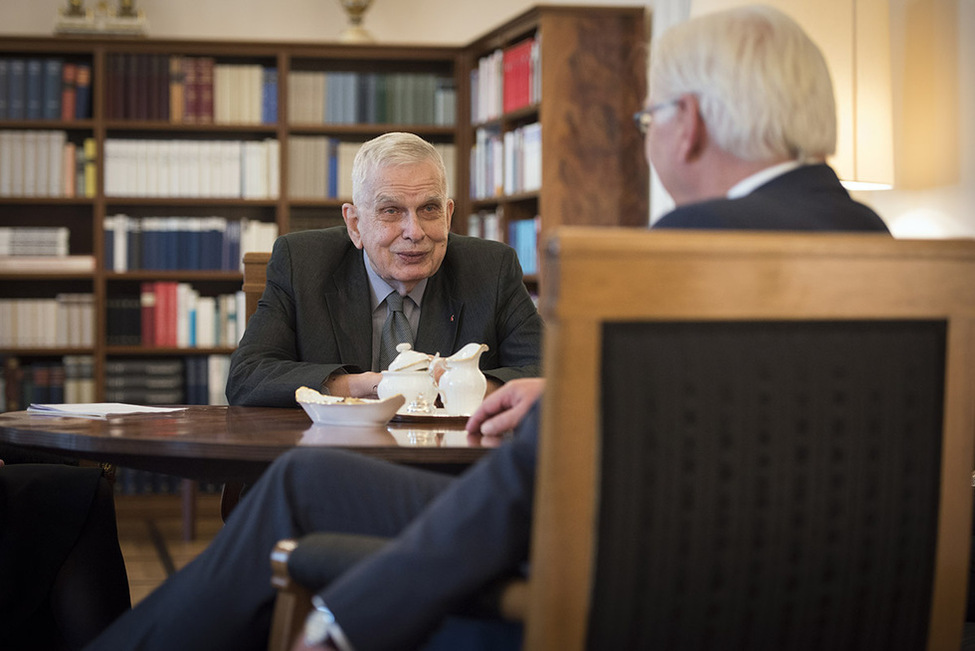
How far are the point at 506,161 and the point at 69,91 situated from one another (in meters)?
2.05

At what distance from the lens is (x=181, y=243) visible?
16.5 feet

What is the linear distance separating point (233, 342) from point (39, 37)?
1639mm

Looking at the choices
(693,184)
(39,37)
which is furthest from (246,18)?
(693,184)

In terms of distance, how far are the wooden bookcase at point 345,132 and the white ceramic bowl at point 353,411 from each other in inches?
111

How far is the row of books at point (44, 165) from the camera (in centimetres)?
488

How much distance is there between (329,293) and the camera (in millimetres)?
2416

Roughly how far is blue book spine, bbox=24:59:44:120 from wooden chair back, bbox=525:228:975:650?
15.2 feet

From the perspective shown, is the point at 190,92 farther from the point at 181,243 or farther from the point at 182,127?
the point at 181,243

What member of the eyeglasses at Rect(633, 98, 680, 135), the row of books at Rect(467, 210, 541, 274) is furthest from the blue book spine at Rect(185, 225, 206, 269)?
the eyeglasses at Rect(633, 98, 680, 135)

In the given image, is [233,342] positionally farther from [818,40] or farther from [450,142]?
[818,40]

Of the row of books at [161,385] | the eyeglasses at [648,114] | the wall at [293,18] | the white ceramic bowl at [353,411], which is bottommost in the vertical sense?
the row of books at [161,385]

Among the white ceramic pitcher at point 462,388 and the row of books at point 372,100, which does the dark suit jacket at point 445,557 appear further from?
A: the row of books at point 372,100

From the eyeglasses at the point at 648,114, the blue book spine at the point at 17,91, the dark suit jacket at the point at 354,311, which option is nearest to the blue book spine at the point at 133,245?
the blue book spine at the point at 17,91

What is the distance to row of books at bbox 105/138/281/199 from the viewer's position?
4.95 meters
